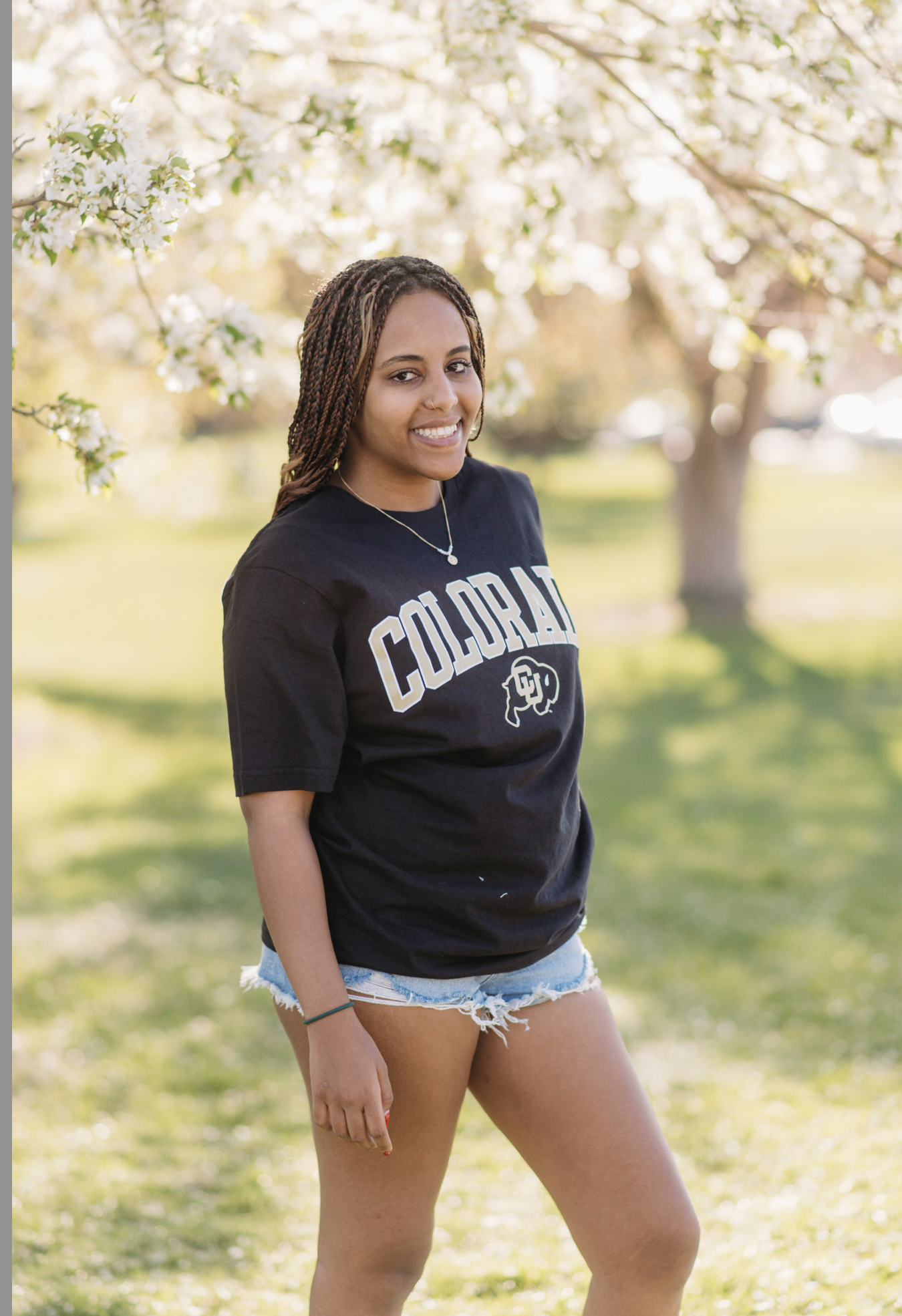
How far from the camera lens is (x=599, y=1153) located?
Answer: 2258 mm

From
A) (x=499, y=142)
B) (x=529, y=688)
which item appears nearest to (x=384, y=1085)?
(x=529, y=688)

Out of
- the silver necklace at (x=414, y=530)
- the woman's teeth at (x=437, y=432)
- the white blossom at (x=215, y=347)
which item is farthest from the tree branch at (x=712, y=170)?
the silver necklace at (x=414, y=530)

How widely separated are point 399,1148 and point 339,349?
1.30 meters

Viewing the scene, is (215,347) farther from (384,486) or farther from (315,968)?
(315,968)

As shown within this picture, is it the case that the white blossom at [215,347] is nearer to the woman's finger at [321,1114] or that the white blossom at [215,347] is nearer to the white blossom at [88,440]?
the white blossom at [88,440]

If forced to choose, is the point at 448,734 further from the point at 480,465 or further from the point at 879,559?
the point at 879,559

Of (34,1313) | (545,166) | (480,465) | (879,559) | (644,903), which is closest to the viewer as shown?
(480,465)

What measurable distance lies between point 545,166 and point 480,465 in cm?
143

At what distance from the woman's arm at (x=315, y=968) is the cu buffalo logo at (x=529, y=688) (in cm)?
35

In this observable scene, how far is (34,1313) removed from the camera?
3.40m

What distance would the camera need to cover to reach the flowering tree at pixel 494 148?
3.00 m

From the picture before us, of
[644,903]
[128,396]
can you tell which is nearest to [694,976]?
[644,903]

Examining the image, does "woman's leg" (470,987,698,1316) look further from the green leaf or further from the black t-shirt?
the green leaf

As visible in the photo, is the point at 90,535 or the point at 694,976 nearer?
the point at 694,976
